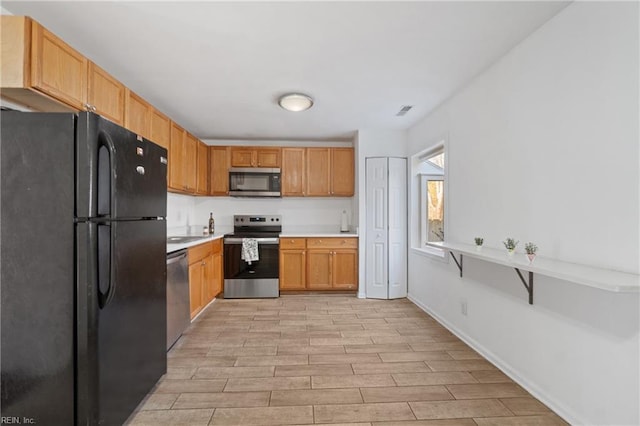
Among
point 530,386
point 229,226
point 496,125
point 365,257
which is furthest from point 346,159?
point 530,386

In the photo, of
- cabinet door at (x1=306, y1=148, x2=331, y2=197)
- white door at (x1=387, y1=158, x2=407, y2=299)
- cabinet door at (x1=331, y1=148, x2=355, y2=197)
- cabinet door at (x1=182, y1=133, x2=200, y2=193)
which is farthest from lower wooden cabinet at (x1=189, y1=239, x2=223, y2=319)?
white door at (x1=387, y1=158, x2=407, y2=299)

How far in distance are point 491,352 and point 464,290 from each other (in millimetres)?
586

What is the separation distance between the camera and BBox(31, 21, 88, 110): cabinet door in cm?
173

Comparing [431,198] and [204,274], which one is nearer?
[204,274]

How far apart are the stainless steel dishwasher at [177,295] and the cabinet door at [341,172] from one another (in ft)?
8.43

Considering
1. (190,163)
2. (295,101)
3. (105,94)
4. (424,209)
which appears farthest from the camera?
(424,209)

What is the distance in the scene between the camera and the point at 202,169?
4.54 meters

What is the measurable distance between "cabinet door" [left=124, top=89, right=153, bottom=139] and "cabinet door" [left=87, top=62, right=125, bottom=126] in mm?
65

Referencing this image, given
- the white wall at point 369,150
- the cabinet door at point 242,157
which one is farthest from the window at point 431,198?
the cabinet door at point 242,157

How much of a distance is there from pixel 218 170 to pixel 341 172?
194 cm

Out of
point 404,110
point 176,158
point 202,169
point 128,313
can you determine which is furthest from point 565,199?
point 202,169

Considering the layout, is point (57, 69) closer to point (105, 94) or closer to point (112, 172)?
point (105, 94)

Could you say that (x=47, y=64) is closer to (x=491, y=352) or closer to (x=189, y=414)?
(x=189, y=414)

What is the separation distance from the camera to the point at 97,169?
149cm
